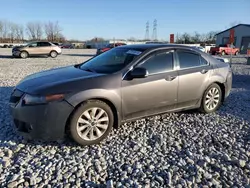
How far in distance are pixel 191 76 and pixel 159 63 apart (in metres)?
0.75

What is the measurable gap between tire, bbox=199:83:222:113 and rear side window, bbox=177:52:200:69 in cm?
64

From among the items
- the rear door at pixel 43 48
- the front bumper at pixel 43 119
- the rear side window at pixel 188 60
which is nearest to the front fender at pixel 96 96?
→ the front bumper at pixel 43 119

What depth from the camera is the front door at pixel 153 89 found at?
3748mm

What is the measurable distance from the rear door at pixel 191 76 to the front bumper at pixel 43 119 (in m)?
2.16

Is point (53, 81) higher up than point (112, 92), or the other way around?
point (53, 81)

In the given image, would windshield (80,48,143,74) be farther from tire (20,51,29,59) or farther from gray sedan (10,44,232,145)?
tire (20,51,29,59)

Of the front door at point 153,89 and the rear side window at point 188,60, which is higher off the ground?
the rear side window at point 188,60

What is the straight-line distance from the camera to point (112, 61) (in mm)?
4309

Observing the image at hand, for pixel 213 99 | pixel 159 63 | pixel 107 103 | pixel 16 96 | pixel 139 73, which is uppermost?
pixel 159 63

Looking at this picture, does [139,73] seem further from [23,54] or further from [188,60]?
[23,54]

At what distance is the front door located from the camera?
12.3 ft

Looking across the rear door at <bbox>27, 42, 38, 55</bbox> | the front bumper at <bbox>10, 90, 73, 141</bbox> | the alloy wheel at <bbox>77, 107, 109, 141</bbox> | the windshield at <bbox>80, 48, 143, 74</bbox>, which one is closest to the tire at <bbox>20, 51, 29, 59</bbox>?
the rear door at <bbox>27, 42, 38, 55</bbox>

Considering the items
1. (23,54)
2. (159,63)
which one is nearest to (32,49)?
(23,54)

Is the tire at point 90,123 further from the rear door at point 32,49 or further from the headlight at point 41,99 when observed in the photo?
the rear door at point 32,49
